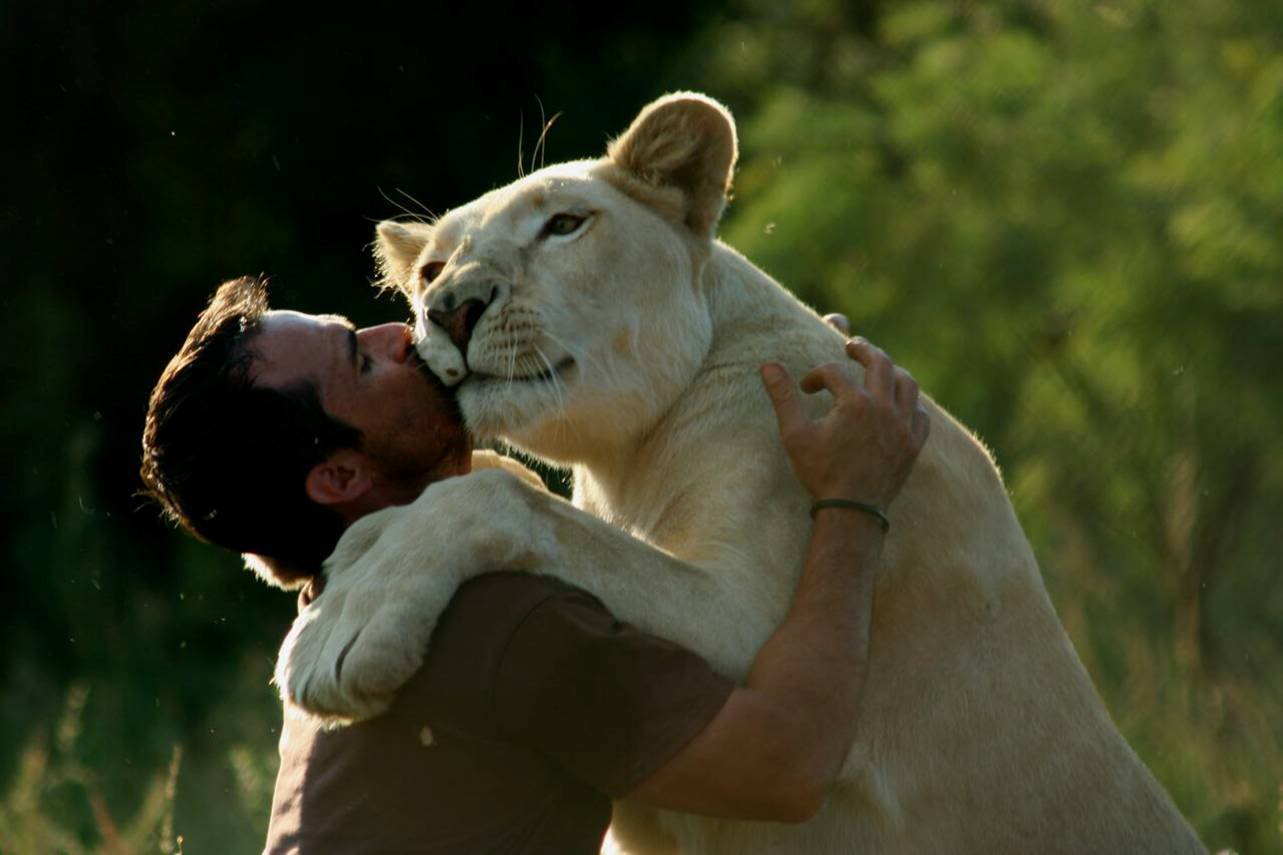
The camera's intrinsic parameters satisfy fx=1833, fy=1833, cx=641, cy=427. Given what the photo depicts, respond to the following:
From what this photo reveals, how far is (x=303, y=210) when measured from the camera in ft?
38.1

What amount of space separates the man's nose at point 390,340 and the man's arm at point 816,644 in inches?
27.9

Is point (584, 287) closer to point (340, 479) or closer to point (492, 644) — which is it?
point (340, 479)

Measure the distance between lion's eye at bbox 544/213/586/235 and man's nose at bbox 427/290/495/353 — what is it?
10.0 inches

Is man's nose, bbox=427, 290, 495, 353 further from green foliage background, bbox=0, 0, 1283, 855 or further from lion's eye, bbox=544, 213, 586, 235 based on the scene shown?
green foliage background, bbox=0, 0, 1283, 855

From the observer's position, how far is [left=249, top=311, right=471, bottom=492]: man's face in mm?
3438

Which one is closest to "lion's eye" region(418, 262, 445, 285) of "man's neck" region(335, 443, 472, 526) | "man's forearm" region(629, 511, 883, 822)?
"man's neck" region(335, 443, 472, 526)

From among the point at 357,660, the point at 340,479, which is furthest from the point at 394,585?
the point at 340,479

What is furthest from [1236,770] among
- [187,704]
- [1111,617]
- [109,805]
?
[187,704]

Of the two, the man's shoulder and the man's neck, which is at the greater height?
the man's shoulder

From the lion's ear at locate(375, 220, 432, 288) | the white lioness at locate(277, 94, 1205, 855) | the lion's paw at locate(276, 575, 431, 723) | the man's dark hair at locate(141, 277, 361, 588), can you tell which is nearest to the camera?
the lion's paw at locate(276, 575, 431, 723)

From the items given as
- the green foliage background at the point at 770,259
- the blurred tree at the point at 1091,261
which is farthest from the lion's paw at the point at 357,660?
the blurred tree at the point at 1091,261

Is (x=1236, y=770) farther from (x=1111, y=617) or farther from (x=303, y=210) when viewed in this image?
(x=303, y=210)

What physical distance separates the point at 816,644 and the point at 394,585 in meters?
0.71

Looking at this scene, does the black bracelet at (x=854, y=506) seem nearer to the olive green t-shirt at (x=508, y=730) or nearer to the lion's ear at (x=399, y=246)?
the olive green t-shirt at (x=508, y=730)
